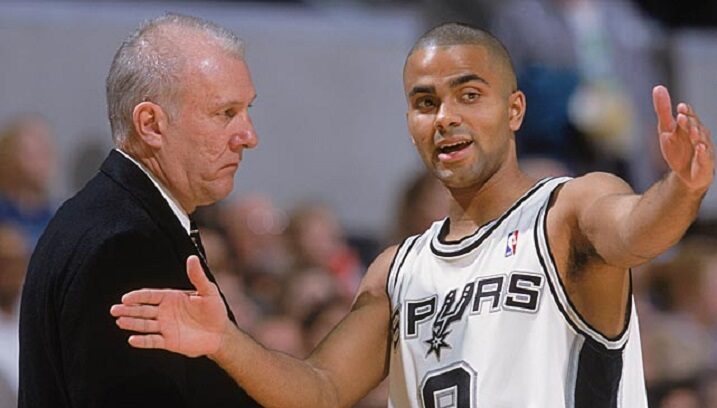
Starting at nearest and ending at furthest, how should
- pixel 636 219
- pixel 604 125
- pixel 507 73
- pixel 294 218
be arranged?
pixel 636 219, pixel 507 73, pixel 294 218, pixel 604 125

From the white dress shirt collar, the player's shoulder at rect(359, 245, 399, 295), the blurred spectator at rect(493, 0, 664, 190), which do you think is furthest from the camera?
the blurred spectator at rect(493, 0, 664, 190)

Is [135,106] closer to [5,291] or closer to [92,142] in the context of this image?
[5,291]

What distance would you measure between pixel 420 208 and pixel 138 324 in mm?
3618

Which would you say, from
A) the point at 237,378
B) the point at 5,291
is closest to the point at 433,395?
the point at 237,378

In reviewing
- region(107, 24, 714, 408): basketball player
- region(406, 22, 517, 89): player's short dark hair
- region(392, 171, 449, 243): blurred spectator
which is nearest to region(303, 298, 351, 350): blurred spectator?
region(392, 171, 449, 243): blurred spectator

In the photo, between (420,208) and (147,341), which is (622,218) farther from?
(420,208)

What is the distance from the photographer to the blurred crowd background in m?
7.97

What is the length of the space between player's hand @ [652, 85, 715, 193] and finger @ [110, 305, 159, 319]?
4.50ft

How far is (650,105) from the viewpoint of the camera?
33.3ft

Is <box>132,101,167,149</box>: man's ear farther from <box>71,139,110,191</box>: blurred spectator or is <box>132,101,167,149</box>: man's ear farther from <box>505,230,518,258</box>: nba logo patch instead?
<box>71,139,110,191</box>: blurred spectator

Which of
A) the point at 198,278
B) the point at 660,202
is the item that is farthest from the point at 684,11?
the point at 198,278

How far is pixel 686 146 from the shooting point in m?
3.91

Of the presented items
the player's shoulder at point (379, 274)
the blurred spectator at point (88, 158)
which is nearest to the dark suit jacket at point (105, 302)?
the player's shoulder at point (379, 274)

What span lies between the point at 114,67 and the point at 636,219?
61.1 inches
